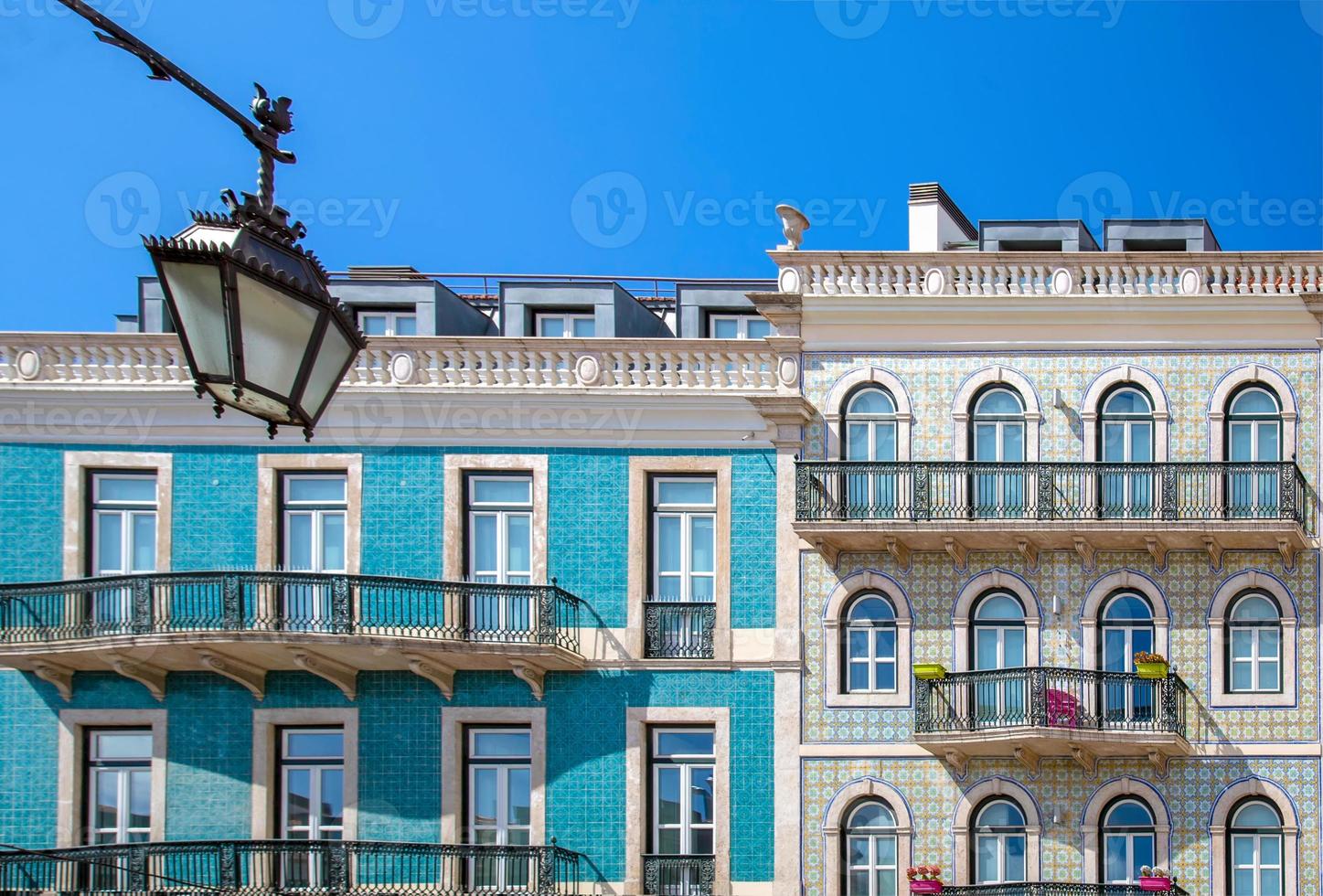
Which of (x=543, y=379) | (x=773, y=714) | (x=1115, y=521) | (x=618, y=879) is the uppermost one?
(x=543, y=379)

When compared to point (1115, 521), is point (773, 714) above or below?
below

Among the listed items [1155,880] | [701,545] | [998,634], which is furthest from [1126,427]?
[1155,880]

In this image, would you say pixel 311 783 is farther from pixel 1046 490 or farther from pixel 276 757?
pixel 1046 490

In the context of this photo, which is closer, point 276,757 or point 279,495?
point 276,757

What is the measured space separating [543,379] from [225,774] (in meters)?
6.77

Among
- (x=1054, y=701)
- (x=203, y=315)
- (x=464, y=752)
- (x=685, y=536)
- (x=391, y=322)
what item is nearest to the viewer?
(x=203, y=315)

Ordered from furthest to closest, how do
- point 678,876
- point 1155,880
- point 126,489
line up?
point 126,489 < point 678,876 < point 1155,880

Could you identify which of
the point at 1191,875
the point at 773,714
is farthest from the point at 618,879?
the point at 1191,875

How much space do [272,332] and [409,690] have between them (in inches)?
961

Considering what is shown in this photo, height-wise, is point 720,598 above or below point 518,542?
below

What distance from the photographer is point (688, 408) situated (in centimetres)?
3003

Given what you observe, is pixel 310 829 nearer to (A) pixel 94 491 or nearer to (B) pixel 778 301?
(A) pixel 94 491

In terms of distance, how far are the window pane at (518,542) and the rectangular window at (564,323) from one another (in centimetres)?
386

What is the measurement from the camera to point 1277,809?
96.5 feet
